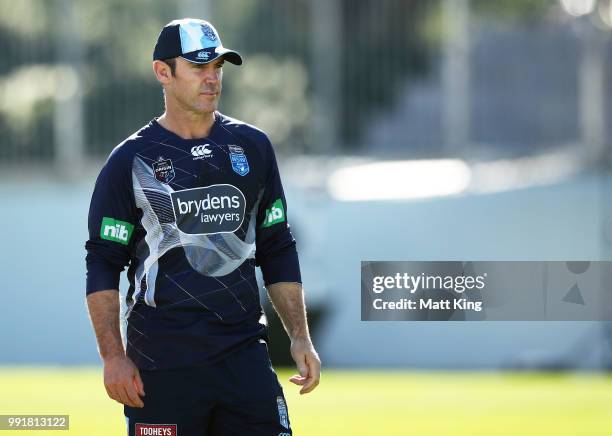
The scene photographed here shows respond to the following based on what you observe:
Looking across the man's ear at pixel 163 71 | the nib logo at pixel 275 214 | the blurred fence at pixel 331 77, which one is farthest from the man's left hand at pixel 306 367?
the blurred fence at pixel 331 77

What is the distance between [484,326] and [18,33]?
711cm

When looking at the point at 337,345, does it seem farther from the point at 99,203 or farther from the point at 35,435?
the point at 99,203

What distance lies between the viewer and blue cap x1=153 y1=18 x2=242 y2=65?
16.4 ft

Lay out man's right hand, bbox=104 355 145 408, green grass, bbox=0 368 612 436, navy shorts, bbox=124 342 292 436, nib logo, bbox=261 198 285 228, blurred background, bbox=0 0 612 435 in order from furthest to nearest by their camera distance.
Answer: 1. blurred background, bbox=0 0 612 435
2. green grass, bbox=0 368 612 436
3. nib logo, bbox=261 198 285 228
4. navy shorts, bbox=124 342 292 436
5. man's right hand, bbox=104 355 145 408

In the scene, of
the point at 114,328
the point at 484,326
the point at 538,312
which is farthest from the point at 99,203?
the point at 484,326

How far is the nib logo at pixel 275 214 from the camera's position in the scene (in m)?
5.14

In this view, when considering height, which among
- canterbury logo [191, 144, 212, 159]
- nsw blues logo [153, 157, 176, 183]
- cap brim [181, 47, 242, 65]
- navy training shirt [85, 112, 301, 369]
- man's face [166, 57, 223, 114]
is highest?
cap brim [181, 47, 242, 65]

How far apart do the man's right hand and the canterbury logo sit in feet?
2.57

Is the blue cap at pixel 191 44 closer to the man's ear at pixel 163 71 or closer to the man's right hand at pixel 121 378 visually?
the man's ear at pixel 163 71

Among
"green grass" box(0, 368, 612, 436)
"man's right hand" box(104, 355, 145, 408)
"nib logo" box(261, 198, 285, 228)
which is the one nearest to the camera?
"man's right hand" box(104, 355, 145, 408)

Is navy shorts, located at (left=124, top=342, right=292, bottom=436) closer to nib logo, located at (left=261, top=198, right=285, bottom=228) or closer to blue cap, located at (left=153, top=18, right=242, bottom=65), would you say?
nib logo, located at (left=261, top=198, right=285, bottom=228)

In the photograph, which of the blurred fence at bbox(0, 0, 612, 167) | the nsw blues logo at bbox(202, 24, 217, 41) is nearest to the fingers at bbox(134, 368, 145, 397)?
the nsw blues logo at bbox(202, 24, 217, 41)

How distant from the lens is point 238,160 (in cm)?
503

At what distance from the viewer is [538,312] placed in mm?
6227
